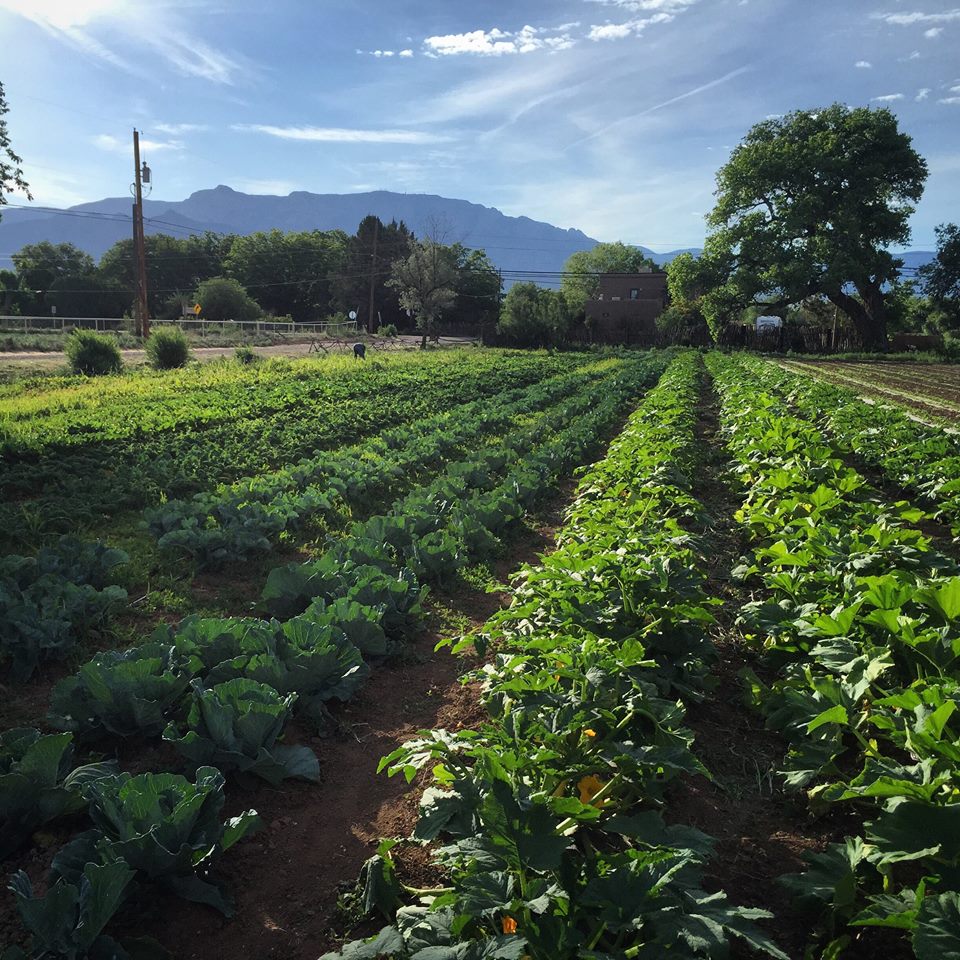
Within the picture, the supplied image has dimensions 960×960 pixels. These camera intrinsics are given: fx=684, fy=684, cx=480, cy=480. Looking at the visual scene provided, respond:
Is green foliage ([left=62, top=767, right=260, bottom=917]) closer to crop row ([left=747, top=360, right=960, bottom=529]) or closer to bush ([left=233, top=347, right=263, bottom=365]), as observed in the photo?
crop row ([left=747, top=360, right=960, bottom=529])

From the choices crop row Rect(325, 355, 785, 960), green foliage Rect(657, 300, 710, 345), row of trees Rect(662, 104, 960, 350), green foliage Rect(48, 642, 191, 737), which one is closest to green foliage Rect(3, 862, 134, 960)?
crop row Rect(325, 355, 785, 960)

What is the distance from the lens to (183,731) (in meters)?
3.56

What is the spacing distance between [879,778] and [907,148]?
51691 mm

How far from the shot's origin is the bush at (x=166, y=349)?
2359cm

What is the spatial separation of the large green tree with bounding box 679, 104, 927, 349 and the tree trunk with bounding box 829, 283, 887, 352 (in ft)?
0.21

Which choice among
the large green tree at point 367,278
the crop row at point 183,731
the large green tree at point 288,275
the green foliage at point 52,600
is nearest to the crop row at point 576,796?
the crop row at point 183,731

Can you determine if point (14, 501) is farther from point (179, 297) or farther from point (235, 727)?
point (179, 297)

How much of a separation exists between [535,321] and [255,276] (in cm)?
4713

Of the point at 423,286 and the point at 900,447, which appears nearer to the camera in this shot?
the point at 900,447

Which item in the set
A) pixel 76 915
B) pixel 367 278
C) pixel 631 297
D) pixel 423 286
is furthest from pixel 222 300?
pixel 76 915

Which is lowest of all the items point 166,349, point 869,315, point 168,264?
point 166,349

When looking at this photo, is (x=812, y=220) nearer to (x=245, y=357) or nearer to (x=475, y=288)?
(x=245, y=357)

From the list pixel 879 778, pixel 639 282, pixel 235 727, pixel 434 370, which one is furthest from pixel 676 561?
pixel 639 282

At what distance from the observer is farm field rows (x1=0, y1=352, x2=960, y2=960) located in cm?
200
